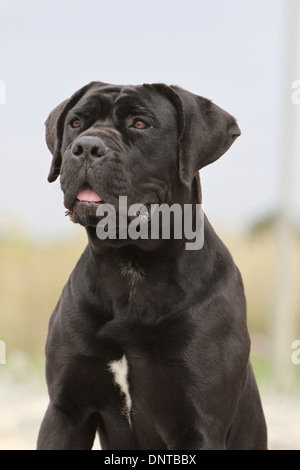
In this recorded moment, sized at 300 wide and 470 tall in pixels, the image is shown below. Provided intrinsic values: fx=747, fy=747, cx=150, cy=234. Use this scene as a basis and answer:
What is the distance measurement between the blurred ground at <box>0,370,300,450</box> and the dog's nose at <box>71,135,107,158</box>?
2.05 metres

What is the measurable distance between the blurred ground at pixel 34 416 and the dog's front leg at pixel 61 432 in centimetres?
121

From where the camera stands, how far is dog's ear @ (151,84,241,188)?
108 inches

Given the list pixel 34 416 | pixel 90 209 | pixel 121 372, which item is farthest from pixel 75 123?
pixel 34 416

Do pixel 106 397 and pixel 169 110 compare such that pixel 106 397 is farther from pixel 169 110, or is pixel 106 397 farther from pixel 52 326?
pixel 169 110

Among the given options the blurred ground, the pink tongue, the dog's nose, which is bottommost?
the blurred ground

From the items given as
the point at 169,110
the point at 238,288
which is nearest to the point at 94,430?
the point at 238,288

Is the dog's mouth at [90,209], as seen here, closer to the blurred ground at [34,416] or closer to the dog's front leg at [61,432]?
the dog's front leg at [61,432]

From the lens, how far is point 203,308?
2799mm

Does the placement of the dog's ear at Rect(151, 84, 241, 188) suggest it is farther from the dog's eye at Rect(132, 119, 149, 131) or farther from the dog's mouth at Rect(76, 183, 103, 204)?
the dog's mouth at Rect(76, 183, 103, 204)

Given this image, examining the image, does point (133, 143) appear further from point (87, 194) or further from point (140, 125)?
point (87, 194)

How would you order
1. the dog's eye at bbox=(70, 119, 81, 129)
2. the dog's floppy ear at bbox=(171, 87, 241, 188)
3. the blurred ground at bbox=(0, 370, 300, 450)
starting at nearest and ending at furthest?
1. the dog's floppy ear at bbox=(171, 87, 241, 188)
2. the dog's eye at bbox=(70, 119, 81, 129)
3. the blurred ground at bbox=(0, 370, 300, 450)

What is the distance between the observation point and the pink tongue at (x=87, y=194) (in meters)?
2.65

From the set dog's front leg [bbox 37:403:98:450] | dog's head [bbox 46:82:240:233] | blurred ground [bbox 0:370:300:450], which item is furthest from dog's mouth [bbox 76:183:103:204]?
blurred ground [bbox 0:370:300:450]

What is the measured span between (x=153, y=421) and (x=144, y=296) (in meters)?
0.48
